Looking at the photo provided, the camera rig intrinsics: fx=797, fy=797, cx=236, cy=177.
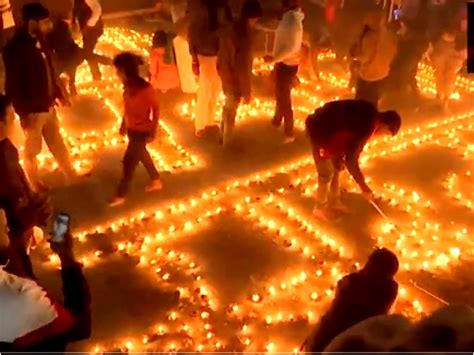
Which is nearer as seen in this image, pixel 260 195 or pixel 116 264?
pixel 116 264

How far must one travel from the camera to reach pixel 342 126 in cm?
670

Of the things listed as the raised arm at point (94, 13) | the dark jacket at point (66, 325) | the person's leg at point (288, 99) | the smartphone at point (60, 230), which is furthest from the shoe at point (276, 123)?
the dark jacket at point (66, 325)

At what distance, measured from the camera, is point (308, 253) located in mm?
6988

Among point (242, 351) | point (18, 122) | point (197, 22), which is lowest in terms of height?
point (242, 351)

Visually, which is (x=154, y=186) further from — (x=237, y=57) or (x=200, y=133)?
(x=237, y=57)

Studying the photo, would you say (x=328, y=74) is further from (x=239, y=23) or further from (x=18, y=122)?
(x=18, y=122)

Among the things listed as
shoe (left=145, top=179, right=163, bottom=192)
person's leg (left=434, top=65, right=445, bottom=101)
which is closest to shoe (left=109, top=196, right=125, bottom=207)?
shoe (left=145, top=179, right=163, bottom=192)

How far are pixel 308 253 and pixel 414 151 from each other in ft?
7.89

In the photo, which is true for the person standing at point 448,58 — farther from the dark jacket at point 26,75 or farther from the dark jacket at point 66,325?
the dark jacket at point 66,325

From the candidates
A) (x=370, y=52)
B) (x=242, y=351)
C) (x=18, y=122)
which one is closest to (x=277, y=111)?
(x=370, y=52)

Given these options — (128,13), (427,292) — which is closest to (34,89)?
(427,292)

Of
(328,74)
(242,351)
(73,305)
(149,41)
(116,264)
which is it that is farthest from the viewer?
(149,41)

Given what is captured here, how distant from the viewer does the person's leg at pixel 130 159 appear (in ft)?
24.5

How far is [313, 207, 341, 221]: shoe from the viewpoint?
7457 mm
